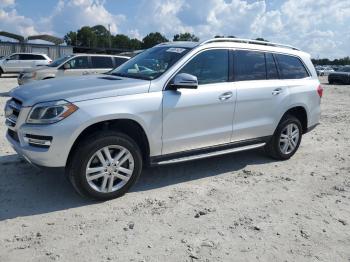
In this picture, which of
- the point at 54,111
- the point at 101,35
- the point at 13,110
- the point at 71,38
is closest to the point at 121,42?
the point at 101,35

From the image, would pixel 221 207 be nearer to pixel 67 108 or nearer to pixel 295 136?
pixel 67 108

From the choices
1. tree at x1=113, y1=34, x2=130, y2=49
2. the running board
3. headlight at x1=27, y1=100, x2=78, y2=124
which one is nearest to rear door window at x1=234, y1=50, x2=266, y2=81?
the running board

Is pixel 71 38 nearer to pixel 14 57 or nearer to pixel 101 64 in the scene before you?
pixel 14 57

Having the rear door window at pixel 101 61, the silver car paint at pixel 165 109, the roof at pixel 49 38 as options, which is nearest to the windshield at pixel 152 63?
the silver car paint at pixel 165 109

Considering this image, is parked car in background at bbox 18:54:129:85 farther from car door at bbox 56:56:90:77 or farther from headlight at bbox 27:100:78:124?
headlight at bbox 27:100:78:124

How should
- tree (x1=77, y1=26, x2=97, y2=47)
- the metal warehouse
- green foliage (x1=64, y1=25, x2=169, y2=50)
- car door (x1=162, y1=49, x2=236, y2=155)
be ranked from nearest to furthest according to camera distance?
car door (x1=162, y1=49, x2=236, y2=155) → the metal warehouse → green foliage (x1=64, y1=25, x2=169, y2=50) → tree (x1=77, y1=26, x2=97, y2=47)

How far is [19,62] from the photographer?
25344 millimetres

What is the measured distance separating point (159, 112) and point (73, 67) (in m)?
10.3

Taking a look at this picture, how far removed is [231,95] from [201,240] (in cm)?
226

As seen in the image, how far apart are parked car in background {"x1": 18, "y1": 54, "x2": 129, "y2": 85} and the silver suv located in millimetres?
8751

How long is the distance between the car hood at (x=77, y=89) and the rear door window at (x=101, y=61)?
9.78 m

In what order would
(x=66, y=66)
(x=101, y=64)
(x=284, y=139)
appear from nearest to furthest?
(x=284, y=139) < (x=66, y=66) < (x=101, y=64)

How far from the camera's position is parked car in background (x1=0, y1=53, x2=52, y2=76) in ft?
82.0

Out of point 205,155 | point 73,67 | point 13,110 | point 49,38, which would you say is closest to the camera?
point 13,110
